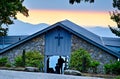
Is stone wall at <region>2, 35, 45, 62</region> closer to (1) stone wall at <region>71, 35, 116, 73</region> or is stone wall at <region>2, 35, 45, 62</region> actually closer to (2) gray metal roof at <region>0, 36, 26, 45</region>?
(1) stone wall at <region>71, 35, 116, 73</region>

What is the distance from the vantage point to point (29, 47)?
42031 mm

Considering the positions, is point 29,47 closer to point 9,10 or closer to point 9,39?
point 9,10

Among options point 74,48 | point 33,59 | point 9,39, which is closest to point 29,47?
point 33,59

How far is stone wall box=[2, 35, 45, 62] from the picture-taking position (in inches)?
1649

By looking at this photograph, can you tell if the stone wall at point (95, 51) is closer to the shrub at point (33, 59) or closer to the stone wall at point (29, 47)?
the stone wall at point (29, 47)

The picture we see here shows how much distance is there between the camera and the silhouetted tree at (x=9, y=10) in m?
34.5

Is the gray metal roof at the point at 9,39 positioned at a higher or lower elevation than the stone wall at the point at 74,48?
higher

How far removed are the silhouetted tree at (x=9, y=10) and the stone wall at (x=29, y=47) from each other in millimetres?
3794

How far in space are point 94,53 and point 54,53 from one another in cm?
460

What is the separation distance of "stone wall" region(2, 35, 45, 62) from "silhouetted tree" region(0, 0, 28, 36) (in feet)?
12.4

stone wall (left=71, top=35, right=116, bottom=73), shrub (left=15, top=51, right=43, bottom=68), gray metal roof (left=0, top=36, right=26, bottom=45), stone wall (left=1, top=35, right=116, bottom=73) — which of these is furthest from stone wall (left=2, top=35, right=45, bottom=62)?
gray metal roof (left=0, top=36, right=26, bottom=45)

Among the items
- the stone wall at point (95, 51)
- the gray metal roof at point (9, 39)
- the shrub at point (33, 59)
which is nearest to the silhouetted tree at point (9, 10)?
the shrub at point (33, 59)

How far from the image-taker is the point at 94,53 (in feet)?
133

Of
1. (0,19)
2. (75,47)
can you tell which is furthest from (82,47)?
(0,19)
